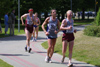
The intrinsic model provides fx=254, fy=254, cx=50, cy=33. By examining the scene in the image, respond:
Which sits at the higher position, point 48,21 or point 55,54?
point 48,21

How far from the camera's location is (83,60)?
8.97 m

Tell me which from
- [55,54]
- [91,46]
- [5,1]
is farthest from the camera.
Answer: [5,1]

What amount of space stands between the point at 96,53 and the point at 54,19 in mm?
2584

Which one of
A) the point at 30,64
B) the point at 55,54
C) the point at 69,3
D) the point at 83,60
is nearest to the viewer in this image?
the point at 30,64

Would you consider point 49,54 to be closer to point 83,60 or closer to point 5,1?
point 83,60

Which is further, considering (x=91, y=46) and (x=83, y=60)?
(x=91, y=46)

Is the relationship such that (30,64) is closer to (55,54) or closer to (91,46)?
(55,54)

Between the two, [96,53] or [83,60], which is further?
[96,53]

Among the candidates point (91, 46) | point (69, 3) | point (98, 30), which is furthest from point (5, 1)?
point (69, 3)

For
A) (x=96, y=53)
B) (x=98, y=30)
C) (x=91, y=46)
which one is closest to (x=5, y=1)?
(x=98, y=30)

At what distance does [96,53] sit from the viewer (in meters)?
10.0

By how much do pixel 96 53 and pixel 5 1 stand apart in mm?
12291

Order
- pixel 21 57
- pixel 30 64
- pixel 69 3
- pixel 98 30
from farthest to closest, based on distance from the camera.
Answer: pixel 69 3
pixel 98 30
pixel 21 57
pixel 30 64

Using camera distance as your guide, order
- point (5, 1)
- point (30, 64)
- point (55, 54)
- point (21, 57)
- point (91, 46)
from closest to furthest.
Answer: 1. point (30, 64)
2. point (21, 57)
3. point (55, 54)
4. point (91, 46)
5. point (5, 1)
